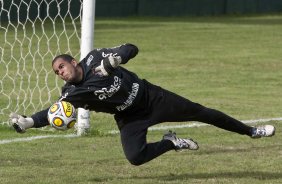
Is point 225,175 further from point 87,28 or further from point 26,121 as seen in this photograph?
point 87,28

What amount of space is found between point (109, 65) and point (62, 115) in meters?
0.65

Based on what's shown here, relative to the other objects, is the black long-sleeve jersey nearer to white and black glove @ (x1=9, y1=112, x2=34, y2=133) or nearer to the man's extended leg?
white and black glove @ (x1=9, y1=112, x2=34, y2=133)

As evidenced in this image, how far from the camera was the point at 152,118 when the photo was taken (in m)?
9.73

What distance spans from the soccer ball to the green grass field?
2.39ft

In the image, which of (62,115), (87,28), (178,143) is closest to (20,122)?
(62,115)

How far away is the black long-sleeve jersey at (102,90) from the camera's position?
30.5ft

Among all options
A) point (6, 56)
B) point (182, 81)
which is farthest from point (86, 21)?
point (6, 56)

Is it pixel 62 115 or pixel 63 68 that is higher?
pixel 63 68

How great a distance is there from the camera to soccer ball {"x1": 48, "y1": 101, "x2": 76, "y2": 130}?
9.12m

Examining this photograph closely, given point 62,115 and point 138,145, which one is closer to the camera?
point 62,115

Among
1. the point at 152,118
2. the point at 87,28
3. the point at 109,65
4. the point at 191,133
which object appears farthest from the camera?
the point at 191,133

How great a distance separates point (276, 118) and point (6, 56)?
28.9ft

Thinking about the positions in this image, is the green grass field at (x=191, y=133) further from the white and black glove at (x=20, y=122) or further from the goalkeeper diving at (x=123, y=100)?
the white and black glove at (x=20, y=122)

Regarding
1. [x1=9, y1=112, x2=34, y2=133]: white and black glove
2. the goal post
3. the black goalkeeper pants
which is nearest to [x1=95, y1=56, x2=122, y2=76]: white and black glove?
the black goalkeeper pants
